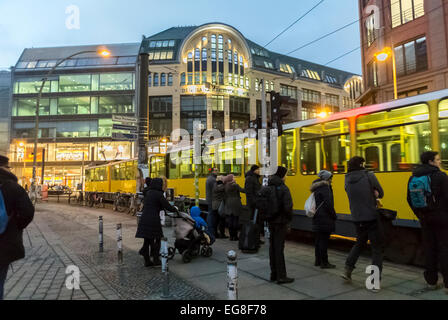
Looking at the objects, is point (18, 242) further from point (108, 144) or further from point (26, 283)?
A: point (108, 144)

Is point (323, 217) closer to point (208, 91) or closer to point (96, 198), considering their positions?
point (96, 198)

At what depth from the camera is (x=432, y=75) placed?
756 inches

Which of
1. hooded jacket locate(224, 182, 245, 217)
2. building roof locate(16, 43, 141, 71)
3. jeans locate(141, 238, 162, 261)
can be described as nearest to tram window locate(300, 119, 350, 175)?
hooded jacket locate(224, 182, 245, 217)

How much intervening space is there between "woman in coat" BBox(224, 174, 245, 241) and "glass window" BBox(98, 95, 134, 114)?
4255 centimetres

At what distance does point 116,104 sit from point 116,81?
11.6 ft

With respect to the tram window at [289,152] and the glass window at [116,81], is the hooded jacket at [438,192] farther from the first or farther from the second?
the glass window at [116,81]

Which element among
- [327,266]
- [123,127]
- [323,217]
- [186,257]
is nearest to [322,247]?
[327,266]

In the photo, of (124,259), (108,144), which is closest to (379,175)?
(124,259)

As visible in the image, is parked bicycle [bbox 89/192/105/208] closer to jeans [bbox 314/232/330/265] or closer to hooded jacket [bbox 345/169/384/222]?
jeans [bbox 314/232/330/265]

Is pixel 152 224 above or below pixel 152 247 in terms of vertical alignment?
above

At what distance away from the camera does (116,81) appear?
162ft

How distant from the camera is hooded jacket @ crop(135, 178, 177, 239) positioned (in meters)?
6.49

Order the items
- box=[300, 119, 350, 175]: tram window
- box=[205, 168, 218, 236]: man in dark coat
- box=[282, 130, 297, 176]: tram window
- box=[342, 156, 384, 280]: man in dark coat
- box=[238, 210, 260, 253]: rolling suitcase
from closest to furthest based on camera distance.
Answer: box=[342, 156, 384, 280]: man in dark coat → box=[238, 210, 260, 253]: rolling suitcase → box=[300, 119, 350, 175]: tram window → box=[282, 130, 297, 176]: tram window → box=[205, 168, 218, 236]: man in dark coat

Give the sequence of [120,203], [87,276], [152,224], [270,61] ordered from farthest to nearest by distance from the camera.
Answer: [270,61], [120,203], [152,224], [87,276]
